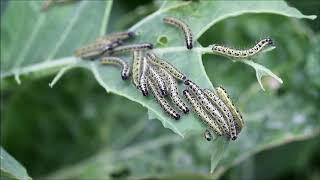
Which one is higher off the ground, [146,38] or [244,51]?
[244,51]

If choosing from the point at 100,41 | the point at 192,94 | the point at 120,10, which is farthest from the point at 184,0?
the point at 120,10

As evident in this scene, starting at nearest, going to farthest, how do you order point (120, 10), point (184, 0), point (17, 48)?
point (184, 0)
point (17, 48)
point (120, 10)

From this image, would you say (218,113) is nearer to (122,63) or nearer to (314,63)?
(122,63)

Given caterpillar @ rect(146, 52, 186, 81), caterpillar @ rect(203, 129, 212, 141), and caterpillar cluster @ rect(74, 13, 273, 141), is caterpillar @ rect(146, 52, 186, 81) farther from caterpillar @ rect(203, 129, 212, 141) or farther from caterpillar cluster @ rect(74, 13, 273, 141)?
caterpillar @ rect(203, 129, 212, 141)

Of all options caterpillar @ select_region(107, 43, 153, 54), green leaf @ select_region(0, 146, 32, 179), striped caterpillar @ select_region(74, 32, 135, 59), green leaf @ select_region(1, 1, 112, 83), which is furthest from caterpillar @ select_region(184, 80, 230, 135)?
green leaf @ select_region(1, 1, 112, 83)

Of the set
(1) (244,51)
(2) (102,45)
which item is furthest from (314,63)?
(2) (102,45)

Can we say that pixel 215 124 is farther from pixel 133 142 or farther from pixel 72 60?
pixel 133 142

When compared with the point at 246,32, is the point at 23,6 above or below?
above
